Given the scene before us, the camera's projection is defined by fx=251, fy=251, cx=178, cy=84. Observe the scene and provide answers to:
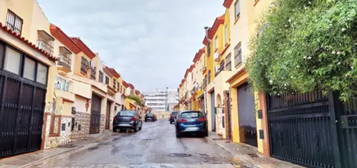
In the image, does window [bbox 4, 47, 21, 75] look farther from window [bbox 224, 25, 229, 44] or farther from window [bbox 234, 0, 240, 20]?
window [bbox 224, 25, 229, 44]

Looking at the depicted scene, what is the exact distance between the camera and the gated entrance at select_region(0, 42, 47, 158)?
783 cm

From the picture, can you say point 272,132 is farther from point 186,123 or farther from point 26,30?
point 26,30

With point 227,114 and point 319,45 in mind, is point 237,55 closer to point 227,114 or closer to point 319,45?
point 227,114

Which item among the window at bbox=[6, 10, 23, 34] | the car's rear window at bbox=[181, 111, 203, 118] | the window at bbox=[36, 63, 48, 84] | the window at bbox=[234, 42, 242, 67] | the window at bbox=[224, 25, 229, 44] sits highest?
the window at bbox=[224, 25, 229, 44]

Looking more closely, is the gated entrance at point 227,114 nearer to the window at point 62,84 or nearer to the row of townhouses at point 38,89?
the row of townhouses at point 38,89

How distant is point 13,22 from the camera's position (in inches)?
499

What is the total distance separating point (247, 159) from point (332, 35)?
5452 mm

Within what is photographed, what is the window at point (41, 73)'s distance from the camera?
32.6 ft

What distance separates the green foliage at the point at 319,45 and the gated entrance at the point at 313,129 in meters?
1.30

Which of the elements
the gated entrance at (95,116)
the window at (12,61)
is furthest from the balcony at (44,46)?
the window at (12,61)

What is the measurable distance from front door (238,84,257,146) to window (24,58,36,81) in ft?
28.3

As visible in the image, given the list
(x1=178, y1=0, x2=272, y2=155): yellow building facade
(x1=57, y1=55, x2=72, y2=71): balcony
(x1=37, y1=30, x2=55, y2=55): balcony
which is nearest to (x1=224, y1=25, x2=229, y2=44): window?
(x1=178, y1=0, x2=272, y2=155): yellow building facade

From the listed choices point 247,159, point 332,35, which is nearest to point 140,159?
point 247,159

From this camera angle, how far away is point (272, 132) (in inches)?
336
